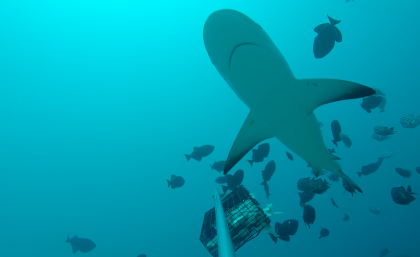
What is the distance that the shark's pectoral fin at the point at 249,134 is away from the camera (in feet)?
10.6

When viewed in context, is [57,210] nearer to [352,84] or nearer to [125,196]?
[125,196]

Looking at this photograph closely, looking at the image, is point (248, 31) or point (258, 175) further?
point (258, 175)

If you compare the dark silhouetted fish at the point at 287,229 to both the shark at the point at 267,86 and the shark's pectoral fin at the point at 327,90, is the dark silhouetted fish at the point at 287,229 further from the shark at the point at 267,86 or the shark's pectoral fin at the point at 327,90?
the shark's pectoral fin at the point at 327,90

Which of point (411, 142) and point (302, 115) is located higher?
point (411, 142)

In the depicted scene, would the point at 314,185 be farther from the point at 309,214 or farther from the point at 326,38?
the point at 326,38

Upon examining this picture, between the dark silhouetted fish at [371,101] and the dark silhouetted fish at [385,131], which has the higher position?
the dark silhouetted fish at [371,101]

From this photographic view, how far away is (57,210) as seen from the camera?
111 feet

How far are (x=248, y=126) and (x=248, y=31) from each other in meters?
1.46

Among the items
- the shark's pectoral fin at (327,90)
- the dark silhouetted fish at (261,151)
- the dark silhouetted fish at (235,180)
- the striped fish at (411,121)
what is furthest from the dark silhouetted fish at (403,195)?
the shark's pectoral fin at (327,90)

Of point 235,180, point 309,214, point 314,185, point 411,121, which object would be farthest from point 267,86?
point 411,121

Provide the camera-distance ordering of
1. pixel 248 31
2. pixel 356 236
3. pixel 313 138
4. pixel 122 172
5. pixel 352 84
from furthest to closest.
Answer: pixel 356 236, pixel 122 172, pixel 313 138, pixel 352 84, pixel 248 31

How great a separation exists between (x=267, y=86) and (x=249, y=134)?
1062mm

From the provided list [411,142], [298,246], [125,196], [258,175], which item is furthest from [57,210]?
[411,142]

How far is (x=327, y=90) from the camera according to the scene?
8.60 ft
